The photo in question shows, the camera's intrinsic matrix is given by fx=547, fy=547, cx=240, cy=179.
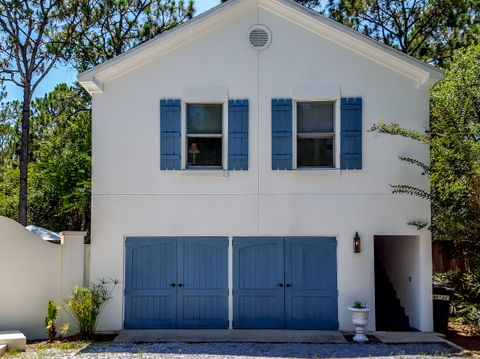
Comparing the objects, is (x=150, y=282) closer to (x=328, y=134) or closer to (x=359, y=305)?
(x=359, y=305)

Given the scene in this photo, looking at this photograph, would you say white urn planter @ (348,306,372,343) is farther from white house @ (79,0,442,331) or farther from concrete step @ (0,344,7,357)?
concrete step @ (0,344,7,357)

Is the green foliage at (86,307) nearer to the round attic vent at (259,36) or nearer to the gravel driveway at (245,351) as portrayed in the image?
the gravel driveway at (245,351)

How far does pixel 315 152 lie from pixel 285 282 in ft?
9.69

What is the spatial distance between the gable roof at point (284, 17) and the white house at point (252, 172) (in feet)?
0.11

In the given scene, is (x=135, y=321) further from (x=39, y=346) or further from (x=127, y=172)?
(x=127, y=172)

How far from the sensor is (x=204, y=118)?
12.3 m

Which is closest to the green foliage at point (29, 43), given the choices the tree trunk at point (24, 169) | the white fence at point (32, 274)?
the tree trunk at point (24, 169)

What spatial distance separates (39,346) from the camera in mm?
10789

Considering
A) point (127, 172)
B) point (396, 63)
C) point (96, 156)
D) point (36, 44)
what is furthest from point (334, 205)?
point (36, 44)

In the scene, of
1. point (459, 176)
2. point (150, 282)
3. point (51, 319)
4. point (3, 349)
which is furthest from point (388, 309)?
point (3, 349)

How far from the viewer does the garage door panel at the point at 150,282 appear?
1205cm

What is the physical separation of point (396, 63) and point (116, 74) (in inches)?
244

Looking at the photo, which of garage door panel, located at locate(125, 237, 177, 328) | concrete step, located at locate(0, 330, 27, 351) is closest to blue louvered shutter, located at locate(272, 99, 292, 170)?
garage door panel, located at locate(125, 237, 177, 328)

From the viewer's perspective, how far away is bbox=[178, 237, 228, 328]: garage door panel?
39.4 feet
